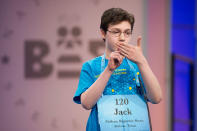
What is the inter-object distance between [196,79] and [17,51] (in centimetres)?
253

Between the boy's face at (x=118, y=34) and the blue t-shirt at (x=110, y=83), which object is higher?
the boy's face at (x=118, y=34)

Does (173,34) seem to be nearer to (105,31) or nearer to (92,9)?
(92,9)

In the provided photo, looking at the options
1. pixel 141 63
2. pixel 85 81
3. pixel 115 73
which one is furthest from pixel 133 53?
pixel 85 81

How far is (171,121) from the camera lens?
10.7ft

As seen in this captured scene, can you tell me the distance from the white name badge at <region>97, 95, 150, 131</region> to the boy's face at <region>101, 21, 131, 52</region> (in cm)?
24

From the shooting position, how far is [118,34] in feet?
4.31

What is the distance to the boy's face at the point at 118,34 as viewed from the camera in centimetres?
129

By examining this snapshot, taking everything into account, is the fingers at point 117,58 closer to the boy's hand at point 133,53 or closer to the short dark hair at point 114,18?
the boy's hand at point 133,53

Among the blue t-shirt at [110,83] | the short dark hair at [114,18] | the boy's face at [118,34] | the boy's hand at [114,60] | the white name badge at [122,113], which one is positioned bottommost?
the white name badge at [122,113]

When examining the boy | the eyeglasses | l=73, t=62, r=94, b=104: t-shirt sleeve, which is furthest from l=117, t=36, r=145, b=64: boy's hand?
l=73, t=62, r=94, b=104: t-shirt sleeve

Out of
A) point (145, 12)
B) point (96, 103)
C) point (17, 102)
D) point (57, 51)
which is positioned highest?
point (145, 12)

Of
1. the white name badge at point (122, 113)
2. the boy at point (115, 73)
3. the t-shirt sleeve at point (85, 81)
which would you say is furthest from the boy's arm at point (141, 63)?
the t-shirt sleeve at point (85, 81)

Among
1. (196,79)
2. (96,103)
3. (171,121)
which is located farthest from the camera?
(196,79)

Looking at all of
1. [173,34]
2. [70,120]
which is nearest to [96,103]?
[70,120]
